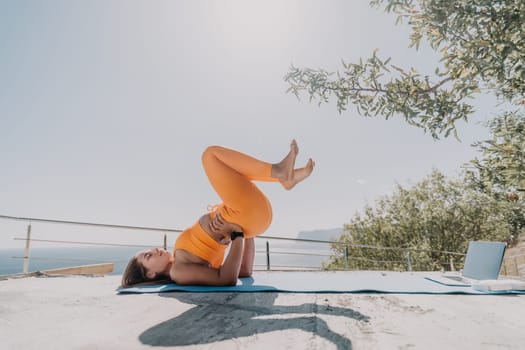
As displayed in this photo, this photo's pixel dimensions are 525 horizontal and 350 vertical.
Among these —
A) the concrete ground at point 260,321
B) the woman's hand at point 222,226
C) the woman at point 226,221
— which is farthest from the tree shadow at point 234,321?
the woman's hand at point 222,226

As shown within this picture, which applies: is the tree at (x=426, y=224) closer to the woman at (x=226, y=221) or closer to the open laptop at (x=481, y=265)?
the open laptop at (x=481, y=265)

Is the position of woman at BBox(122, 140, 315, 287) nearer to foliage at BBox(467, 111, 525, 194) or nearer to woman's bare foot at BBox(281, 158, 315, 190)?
woman's bare foot at BBox(281, 158, 315, 190)

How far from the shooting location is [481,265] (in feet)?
8.03

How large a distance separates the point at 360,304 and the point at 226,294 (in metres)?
0.82

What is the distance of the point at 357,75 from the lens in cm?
304

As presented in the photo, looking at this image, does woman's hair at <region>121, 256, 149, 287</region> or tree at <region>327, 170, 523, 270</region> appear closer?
woman's hair at <region>121, 256, 149, 287</region>

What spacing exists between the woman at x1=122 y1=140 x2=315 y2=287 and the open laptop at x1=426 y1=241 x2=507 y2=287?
158 cm

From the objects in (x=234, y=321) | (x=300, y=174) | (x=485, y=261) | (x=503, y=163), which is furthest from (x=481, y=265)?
(x=234, y=321)

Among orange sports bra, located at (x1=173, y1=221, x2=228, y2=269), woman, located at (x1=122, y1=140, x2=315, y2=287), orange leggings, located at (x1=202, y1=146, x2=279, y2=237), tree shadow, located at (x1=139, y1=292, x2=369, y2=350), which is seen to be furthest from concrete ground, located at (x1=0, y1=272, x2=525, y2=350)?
orange leggings, located at (x1=202, y1=146, x2=279, y2=237)

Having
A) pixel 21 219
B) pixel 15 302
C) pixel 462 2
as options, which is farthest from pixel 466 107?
pixel 21 219

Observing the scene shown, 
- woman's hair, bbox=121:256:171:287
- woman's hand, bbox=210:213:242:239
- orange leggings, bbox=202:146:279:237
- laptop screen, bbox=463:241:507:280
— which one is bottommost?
woman's hair, bbox=121:256:171:287

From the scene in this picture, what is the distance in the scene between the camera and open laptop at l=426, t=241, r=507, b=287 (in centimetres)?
233

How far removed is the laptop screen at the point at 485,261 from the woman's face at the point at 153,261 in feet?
8.64

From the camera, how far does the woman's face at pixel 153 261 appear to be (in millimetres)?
2410
